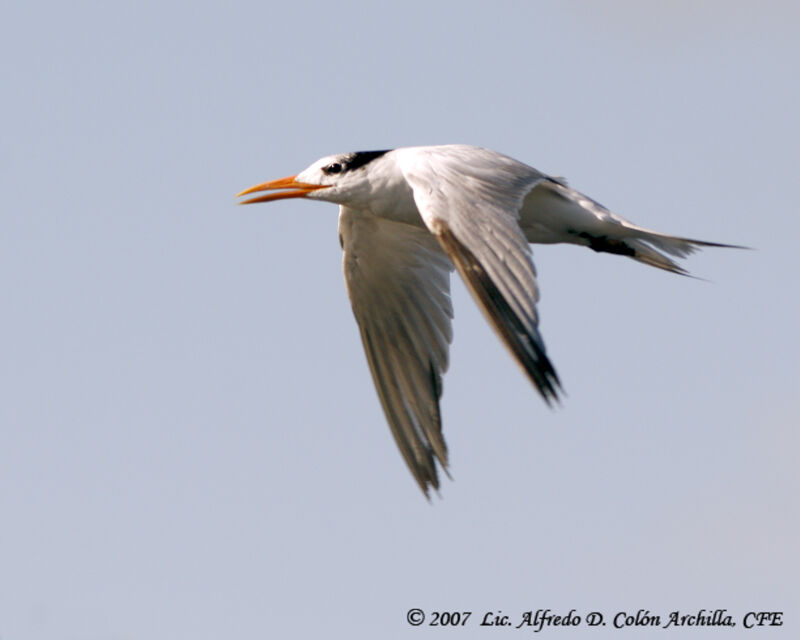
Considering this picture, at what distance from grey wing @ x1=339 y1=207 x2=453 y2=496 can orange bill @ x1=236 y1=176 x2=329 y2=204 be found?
112 centimetres

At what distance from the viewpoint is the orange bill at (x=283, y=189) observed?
1207cm

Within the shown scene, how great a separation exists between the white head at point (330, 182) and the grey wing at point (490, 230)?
0.51 m

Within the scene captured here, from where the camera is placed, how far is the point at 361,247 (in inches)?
529

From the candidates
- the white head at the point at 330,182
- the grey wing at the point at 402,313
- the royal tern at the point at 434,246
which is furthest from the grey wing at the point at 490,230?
the grey wing at the point at 402,313

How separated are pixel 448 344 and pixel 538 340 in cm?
433

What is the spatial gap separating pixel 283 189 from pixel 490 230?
2.88m

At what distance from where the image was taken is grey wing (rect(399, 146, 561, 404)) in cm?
895

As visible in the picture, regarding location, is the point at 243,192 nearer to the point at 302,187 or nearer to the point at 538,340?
the point at 302,187

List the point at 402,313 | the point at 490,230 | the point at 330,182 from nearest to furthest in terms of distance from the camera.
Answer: the point at 490,230
the point at 330,182
the point at 402,313

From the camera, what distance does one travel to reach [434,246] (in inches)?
531

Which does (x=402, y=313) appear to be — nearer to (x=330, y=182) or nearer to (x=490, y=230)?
(x=330, y=182)

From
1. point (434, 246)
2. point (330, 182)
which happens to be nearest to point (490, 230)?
point (330, 182)

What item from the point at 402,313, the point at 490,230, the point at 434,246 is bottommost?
the point at 402,313

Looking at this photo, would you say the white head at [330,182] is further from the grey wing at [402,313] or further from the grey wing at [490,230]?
the grey wing at [402,313]
